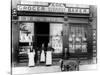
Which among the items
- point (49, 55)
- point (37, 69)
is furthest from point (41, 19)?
point (37, 69)

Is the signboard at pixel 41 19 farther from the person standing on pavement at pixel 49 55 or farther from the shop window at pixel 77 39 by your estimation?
the person standing on pavement at pixel 49 55

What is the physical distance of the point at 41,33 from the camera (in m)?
2.35

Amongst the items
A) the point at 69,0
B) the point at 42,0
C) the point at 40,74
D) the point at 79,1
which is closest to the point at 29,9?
the point at 42,0

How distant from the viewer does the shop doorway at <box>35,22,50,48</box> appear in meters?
2.33

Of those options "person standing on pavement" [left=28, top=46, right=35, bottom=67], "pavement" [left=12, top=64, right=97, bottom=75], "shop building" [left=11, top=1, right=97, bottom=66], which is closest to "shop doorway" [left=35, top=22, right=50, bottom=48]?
"shop building" [left=11, top=1, right=97, bottom=66]

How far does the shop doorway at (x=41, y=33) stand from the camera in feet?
7.65

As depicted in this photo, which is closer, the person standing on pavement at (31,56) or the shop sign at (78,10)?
the person standing on pavement at (31,56)

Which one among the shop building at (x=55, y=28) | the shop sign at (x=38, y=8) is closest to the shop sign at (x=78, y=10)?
the shop building at (x=55, y=28)

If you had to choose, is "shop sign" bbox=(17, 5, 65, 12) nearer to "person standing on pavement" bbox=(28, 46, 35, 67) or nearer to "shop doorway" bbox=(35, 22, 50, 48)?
"shop doorway" bbox=(35, 22, 50, 48)

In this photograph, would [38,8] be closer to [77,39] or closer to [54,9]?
Answer: [54,9]

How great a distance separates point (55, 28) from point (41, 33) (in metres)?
0.21

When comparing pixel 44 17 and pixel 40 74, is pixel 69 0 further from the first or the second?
pixel 40 74

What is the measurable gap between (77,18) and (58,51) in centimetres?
55

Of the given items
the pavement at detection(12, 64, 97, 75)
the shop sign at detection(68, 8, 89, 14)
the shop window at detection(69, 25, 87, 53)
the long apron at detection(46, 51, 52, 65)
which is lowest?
the pavement at detection(12, 64, 97, 75)
